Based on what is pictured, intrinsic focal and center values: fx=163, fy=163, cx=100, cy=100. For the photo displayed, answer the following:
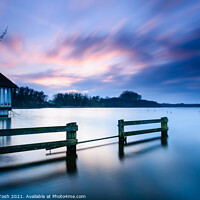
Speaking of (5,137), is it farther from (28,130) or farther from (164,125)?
(164,125)

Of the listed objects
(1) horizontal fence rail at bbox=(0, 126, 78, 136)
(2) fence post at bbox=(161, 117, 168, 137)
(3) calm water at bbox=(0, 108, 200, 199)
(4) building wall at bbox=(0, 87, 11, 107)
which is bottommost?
(3) calm water at bbox=(0, 108, 200, 199)

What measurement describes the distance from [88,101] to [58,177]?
165m

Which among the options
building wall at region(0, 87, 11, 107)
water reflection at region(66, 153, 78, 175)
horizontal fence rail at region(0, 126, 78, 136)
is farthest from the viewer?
building wall at region(0, 87, 11, 107)

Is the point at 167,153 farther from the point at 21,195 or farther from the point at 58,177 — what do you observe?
the point at 21,195

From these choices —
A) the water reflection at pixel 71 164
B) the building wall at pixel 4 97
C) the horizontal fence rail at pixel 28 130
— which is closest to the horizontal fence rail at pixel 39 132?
the horizontal fence rail at pixel 28 130

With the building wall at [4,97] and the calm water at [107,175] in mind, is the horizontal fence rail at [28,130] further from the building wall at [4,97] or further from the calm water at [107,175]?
the building wall at [4,97]

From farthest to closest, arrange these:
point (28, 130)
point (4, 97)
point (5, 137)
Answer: point (4, 97) → point (5, 137) → point (28, 130)

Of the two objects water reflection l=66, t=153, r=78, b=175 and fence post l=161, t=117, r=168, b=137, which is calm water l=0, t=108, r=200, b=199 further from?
fence post l=161, t=117, r=168, b=137

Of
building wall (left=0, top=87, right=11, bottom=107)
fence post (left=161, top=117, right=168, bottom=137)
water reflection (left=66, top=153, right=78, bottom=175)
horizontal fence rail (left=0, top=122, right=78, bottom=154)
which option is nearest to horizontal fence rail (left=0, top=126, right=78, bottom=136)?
horizontal fence rail (left=0, top=122, right=78, bottom=154)

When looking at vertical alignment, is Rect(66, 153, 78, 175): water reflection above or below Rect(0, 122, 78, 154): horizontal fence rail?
below

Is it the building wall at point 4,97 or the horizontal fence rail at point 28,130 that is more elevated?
the building wall at point 4,97

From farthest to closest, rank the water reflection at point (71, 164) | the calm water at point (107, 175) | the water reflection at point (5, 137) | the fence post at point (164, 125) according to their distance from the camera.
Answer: the fence post at point (164, 125) < the water reflection at point (5, 137) < the water reflection at point (71, 164) < the calm water at point (107, 175)

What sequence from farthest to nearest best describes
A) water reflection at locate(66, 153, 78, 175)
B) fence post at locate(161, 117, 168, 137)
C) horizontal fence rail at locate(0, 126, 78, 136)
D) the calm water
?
1. fence post at locate(161, 117, 168, 137)
2. water reflection at locate(66, 153, 78, 175)
3. horizontal fence rail at locate(0, 126, 78, 136)
4. the calm water

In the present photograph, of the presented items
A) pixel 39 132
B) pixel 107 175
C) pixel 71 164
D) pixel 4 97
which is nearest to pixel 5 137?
pixel 39 132
